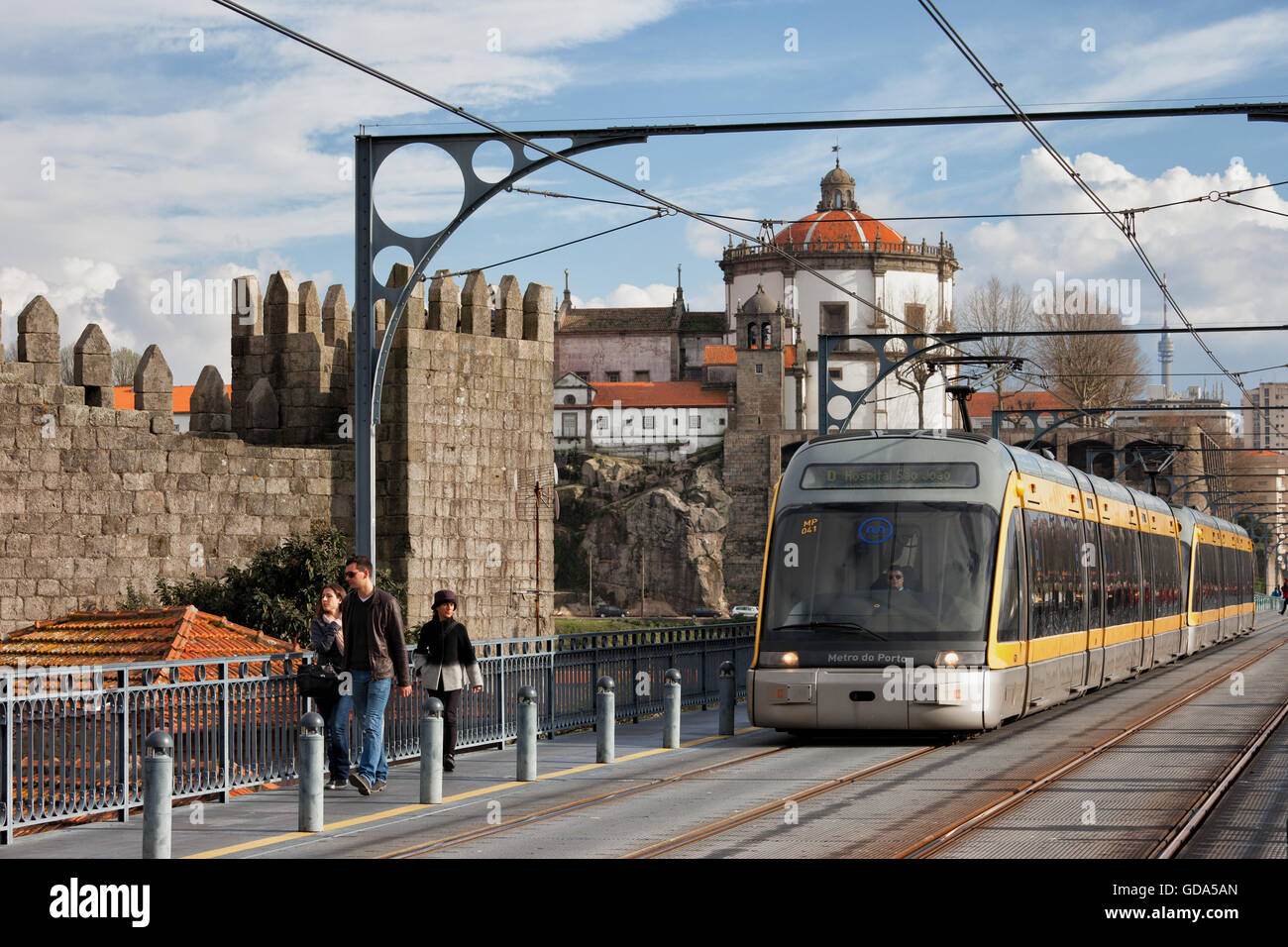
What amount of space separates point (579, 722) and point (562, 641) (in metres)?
1.08

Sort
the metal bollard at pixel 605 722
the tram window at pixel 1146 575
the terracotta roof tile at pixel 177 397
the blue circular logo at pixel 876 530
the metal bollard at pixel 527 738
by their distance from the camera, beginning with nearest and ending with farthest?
the metal bollard at pixel 527 738
the metal bollard at pixel 605 722
the blue circular logo at pixel 876 530
the tram window at pixel 1146 575
the terracotta roof tile at pixel 177 397

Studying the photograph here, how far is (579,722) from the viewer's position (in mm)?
19172

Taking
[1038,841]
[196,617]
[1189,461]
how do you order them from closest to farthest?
[1038,841] → [196,617] → [1189,461]

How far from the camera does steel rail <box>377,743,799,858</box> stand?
10.6m

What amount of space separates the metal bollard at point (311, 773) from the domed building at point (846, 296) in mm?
99393

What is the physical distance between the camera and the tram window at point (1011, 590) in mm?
16875

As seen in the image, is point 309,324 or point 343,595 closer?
point 343,595

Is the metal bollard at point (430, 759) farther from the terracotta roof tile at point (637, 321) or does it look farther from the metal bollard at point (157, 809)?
the terracotta roof tile at point (637, 321)

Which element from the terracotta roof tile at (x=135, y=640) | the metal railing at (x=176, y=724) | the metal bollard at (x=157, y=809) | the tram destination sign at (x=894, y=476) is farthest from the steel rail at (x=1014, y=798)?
the terracotta roof tile at (x=135, y=640)

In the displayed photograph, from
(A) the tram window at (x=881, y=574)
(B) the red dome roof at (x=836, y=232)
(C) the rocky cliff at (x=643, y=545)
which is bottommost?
(C) the rocky cliff at (x=643, y=545)

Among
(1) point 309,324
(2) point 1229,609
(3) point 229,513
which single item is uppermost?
(1) point 309,324

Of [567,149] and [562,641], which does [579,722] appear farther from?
[567,149]

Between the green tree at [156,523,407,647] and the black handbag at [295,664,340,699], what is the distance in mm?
9562
